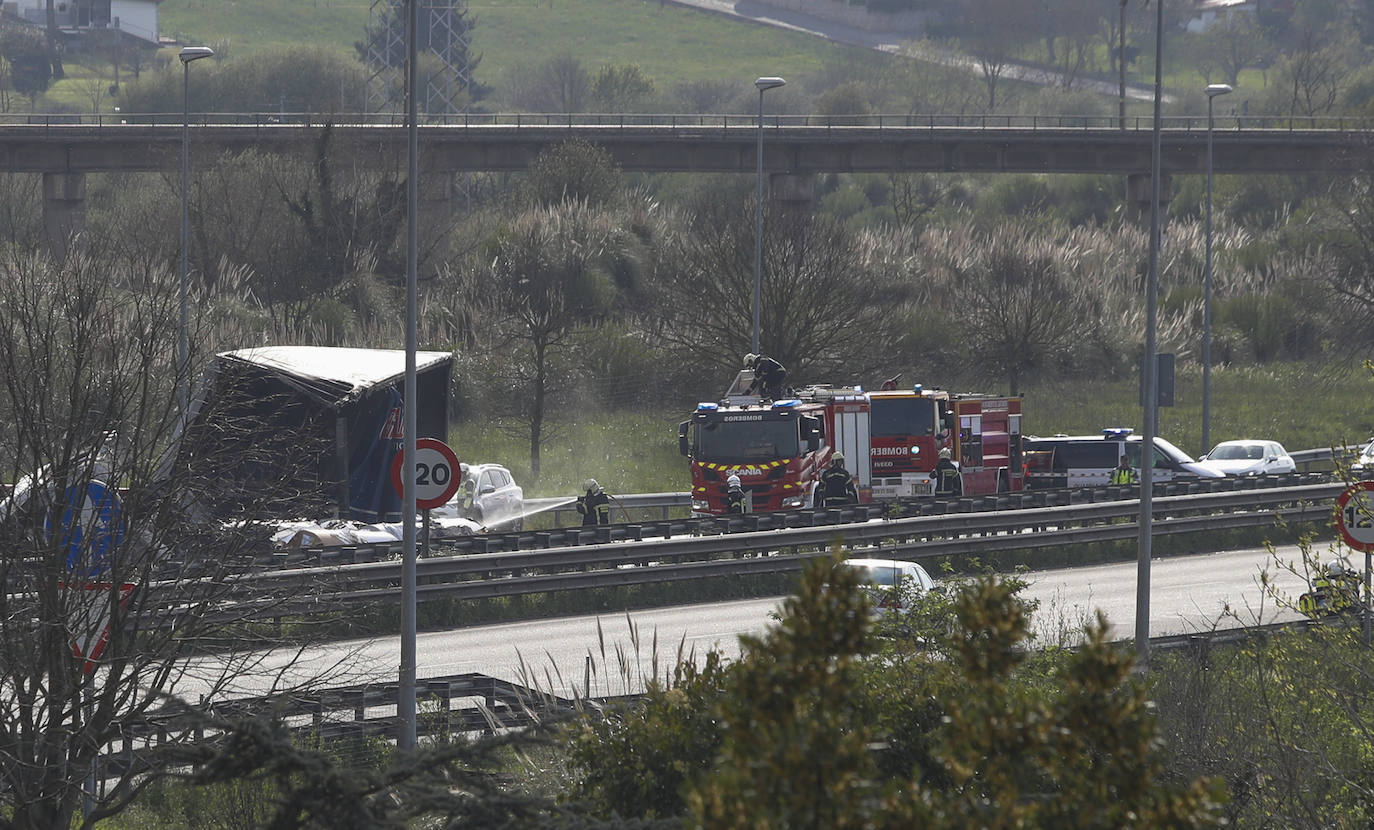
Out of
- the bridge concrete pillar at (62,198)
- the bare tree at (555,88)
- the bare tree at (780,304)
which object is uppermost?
the bare tree at (555,88)

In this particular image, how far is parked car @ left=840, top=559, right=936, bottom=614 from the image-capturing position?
7.39 meters

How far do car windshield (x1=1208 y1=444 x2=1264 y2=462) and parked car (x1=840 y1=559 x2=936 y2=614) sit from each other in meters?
23.4

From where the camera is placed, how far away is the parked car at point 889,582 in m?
7.39

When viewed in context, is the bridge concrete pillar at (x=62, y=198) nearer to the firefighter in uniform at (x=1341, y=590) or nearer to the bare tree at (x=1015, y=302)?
the bare tree at (x=1015, y=302)

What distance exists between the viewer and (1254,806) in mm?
11906

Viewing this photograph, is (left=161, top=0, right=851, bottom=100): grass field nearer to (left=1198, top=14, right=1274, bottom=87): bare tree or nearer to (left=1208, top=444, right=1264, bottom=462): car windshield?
(left=1198, top=14, right=1274, bottom=87): bare tree

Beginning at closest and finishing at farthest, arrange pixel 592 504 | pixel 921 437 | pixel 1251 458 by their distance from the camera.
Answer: pixel 592 504, pixel 921 437, pixel 1251 458

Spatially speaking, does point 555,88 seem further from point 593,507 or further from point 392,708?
point 392,708

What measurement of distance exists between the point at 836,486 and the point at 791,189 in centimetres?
3975

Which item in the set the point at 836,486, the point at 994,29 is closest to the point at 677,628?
the point at 836,486

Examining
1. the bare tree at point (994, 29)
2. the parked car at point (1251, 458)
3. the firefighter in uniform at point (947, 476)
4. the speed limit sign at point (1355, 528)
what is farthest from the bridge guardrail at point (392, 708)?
the bare tree at point (994, 29)

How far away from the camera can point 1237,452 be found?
4019 cm

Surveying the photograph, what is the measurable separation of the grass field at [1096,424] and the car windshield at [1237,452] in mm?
5289

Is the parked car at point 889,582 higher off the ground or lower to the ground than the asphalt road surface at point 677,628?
higher
